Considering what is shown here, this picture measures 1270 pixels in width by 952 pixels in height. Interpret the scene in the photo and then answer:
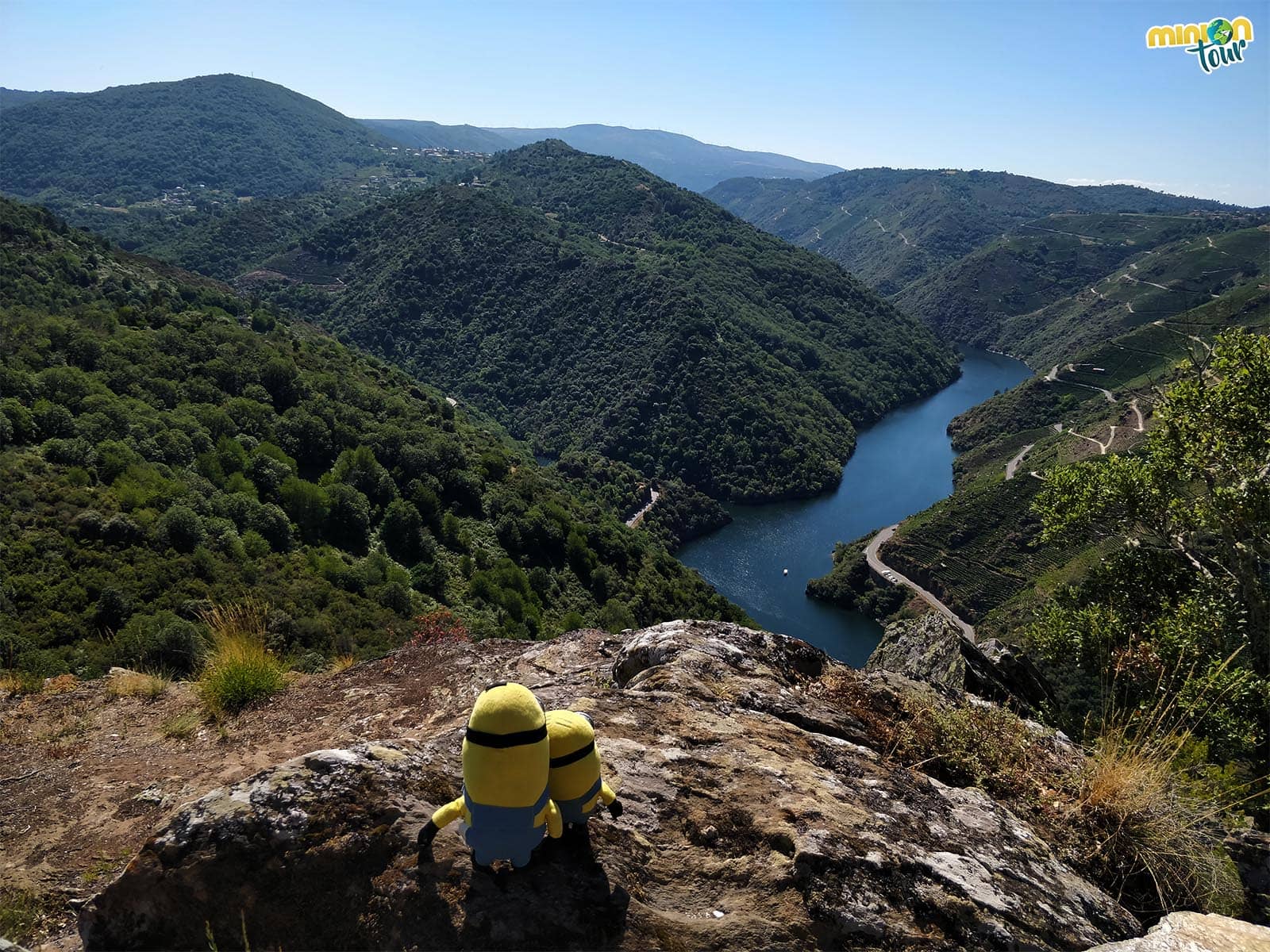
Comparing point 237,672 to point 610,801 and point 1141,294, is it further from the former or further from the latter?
point 1141,294

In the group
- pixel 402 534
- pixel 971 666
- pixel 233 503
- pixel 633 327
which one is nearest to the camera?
pixel 971 666

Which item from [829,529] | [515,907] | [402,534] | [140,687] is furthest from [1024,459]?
[515,907]

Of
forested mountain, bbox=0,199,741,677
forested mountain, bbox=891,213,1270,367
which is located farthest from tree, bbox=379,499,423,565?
forested mountain, bbox=891,213,1270,367

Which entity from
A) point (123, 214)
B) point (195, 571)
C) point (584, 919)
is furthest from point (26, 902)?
point (123, 214)

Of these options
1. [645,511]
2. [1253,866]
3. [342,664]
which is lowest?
[645,511]

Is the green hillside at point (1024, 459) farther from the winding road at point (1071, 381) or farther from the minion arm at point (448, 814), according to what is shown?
the minion arm at point (448, 814)

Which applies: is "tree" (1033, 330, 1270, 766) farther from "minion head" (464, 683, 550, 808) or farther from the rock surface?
"minion head" (464, 683, 550, 808)

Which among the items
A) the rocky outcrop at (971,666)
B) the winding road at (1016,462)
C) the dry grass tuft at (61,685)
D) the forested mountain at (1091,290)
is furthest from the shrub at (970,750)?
the forested mountain at (1091,290)
